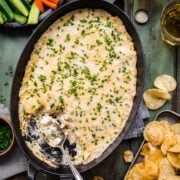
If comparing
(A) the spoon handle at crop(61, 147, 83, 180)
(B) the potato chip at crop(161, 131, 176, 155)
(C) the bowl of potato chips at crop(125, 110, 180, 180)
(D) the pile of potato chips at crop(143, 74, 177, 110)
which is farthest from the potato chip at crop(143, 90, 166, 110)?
(A) the spoon handle at crop(61, 147, 83, 180)

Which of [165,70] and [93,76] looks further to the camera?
[165,70]

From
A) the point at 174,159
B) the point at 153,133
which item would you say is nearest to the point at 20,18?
the point at 153,133

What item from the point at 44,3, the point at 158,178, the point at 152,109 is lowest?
the point at 158,178

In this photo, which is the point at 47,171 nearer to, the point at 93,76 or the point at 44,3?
the point at 93,76

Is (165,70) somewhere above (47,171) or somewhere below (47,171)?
A: above

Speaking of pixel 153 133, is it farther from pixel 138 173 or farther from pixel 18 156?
pixel 18 156

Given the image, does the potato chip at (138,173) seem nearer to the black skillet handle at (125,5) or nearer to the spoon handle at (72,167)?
the spoon handle at (72,167)

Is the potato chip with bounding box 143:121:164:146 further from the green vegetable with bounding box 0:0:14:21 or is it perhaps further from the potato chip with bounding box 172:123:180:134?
the green vegetable with bounding box 0:0:14:21

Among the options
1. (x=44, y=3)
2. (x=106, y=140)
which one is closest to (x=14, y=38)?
(x=44, y=3)

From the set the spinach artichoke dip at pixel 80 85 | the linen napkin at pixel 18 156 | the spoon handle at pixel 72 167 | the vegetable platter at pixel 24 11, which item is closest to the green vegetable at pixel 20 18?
the vegetable platter at pixel 24 11
